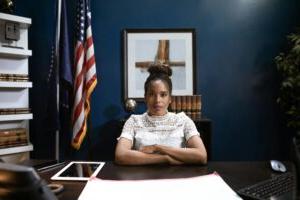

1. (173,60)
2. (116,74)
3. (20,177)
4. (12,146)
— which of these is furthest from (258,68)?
(20,177)

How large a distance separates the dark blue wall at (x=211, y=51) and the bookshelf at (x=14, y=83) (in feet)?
1.11

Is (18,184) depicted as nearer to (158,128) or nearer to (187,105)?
(158,128)

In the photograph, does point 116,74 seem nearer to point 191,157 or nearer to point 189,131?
point 189,131

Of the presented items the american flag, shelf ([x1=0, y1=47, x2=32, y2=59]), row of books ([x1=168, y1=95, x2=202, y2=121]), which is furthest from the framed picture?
shelf ([x1=0, y1=47, x2=32, y2=59])

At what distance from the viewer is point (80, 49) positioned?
2.72 metres

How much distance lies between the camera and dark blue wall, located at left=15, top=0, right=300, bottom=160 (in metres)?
3.15

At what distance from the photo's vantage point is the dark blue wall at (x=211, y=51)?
315cm

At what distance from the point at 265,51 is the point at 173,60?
998 mm

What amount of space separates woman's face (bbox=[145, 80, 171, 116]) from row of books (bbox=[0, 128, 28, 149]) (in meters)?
1.45

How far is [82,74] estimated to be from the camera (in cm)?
273

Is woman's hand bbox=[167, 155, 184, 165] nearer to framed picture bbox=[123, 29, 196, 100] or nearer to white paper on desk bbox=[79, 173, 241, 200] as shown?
white paper on desk bbox=[79, 173, 241, 200]

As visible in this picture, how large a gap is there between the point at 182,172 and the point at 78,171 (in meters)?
0.43

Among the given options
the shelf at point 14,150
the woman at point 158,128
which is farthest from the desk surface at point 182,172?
the shelf at point 14,150

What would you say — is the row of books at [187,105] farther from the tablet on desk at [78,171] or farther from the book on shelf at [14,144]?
the tablet on desk at [78,171]
